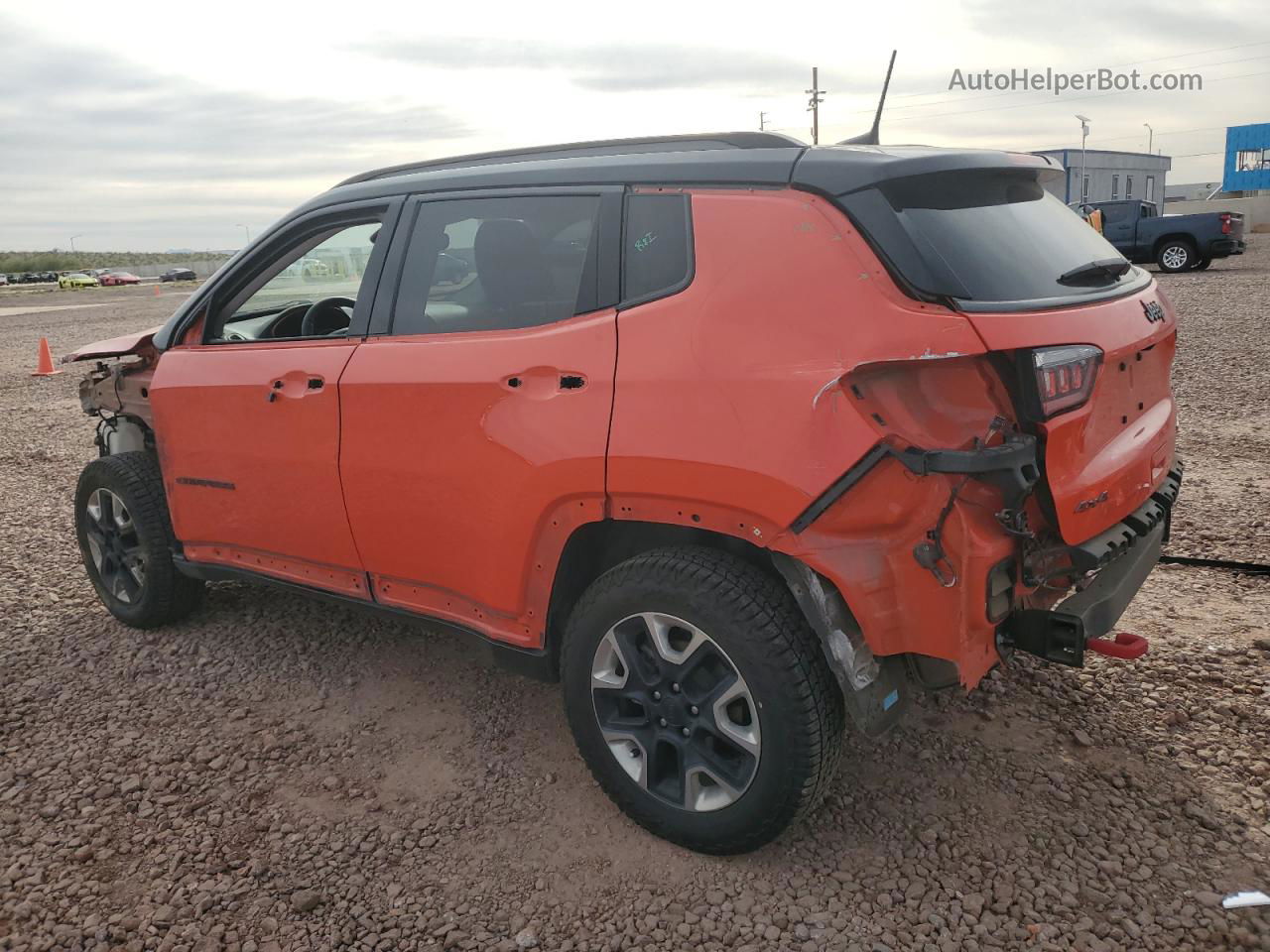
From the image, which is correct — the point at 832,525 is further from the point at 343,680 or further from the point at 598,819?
the point at 343,680

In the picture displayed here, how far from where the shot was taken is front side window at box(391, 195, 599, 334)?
292 centimetres

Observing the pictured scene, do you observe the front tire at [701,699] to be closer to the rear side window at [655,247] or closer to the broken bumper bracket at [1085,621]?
the broken bumper bracket at [1085,621]

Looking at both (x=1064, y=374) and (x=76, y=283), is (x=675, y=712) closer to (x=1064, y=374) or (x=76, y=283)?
(x=1064, y=374)

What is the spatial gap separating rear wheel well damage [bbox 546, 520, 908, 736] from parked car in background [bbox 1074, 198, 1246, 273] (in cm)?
2005

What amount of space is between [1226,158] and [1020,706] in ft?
228

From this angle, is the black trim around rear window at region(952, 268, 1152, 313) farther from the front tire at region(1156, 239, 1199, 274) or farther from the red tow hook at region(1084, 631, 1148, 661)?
the front tire at region(1156, 239, 1199, 274)

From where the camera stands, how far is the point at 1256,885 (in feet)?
8.44

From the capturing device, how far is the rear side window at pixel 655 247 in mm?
2699

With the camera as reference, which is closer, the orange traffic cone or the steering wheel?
the steering wheel

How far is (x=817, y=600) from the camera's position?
249 cm

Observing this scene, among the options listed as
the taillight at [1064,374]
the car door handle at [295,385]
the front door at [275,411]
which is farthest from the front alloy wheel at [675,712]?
the car door handle at [295,385]

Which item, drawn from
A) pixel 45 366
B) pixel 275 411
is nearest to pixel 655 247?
pixel 275 411

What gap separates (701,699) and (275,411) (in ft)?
6.35

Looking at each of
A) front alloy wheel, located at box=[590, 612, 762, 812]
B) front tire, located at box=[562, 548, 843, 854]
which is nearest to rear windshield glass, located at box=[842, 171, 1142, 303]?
front tire, located at box=[562, 548, 843, 854]
